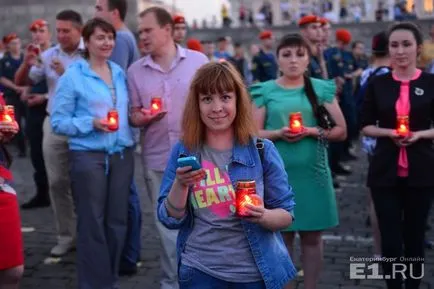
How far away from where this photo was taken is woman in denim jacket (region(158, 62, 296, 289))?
341 centimetres

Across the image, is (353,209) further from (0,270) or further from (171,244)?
(0,270)

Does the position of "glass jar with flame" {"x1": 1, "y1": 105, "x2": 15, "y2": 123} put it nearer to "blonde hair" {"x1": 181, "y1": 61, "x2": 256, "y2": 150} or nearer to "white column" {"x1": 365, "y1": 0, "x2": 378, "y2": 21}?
"blonde hair" {"x1": 181, "y1": 61, "x2": 256, "y2": 150}

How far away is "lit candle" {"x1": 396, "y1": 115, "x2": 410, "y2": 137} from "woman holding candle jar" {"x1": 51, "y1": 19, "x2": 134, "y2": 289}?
2.01m

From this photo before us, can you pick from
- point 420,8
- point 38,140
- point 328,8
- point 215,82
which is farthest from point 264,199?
point 328,8

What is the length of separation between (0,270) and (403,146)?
2.84 metres

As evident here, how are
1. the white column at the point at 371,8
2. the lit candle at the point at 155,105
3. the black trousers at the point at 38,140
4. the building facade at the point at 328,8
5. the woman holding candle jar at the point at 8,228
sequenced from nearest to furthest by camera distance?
the woman holding candle jar at the point at 8,228
the lit candle at the point at 155,105
the black trousers at the point at 38,140
the building facade at the point at 328,8
the white column at the point at 371,8

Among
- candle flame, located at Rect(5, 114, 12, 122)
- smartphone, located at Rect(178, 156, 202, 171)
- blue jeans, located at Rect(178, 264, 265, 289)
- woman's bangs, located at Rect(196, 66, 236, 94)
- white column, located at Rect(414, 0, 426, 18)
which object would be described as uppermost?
woman's bangs, located at Rect(196, 66, 236, 94)

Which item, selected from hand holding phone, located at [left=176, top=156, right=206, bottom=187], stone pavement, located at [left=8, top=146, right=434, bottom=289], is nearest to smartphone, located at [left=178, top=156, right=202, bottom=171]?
hand holding phone, located at [left=176, top=156, right=206, bottom=187]

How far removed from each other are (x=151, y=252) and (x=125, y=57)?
6.32 feet

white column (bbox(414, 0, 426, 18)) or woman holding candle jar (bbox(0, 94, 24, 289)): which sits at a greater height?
woman holding candle jar (bbox(0, 94, 24, 289))

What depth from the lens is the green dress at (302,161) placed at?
16.5 feet

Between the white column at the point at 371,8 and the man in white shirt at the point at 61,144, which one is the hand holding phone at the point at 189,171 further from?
the white column at the point at 371,8

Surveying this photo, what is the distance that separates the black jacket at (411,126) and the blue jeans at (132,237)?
85.9 inches

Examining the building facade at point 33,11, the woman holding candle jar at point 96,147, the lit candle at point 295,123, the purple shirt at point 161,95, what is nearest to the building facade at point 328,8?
the building facade at point 33,11
